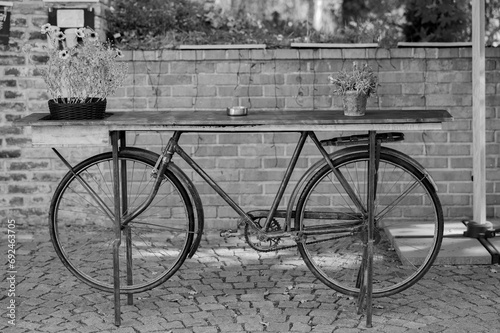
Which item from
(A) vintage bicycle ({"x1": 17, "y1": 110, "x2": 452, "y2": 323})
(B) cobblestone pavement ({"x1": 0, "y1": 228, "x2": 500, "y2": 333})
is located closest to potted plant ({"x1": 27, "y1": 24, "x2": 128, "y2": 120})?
(A) vintage bicycle ({"x1": 17, "y1": 110, "x2": 452, "y2": 323})

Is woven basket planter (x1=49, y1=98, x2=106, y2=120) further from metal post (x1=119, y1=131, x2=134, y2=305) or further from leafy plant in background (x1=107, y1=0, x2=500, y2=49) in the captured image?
leafy plant in background (x1=107, y1=0, x2=500, y2=49)

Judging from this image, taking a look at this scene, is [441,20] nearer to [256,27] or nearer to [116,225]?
[256,27]

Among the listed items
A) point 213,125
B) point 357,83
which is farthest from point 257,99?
point 213,125

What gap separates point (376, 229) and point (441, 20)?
2.86m

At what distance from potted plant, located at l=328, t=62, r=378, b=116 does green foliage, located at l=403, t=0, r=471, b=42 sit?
2.60 m

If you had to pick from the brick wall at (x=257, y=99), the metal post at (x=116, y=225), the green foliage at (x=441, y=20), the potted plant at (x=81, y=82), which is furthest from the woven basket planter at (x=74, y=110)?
the green foliage at (x=441, y=20)

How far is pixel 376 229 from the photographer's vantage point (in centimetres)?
462

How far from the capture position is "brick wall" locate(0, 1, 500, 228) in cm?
639

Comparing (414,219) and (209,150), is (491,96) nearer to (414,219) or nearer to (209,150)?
(414,219)

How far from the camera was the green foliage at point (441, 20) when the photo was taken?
6.88 m

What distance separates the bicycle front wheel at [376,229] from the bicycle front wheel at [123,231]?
28.7 inches

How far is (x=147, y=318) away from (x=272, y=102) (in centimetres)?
243

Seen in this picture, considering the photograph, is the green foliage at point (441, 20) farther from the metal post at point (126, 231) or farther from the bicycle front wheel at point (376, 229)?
the metal post at point (126, 231)

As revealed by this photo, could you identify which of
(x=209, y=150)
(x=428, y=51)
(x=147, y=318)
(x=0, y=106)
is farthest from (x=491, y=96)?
(x=0, y=106)
